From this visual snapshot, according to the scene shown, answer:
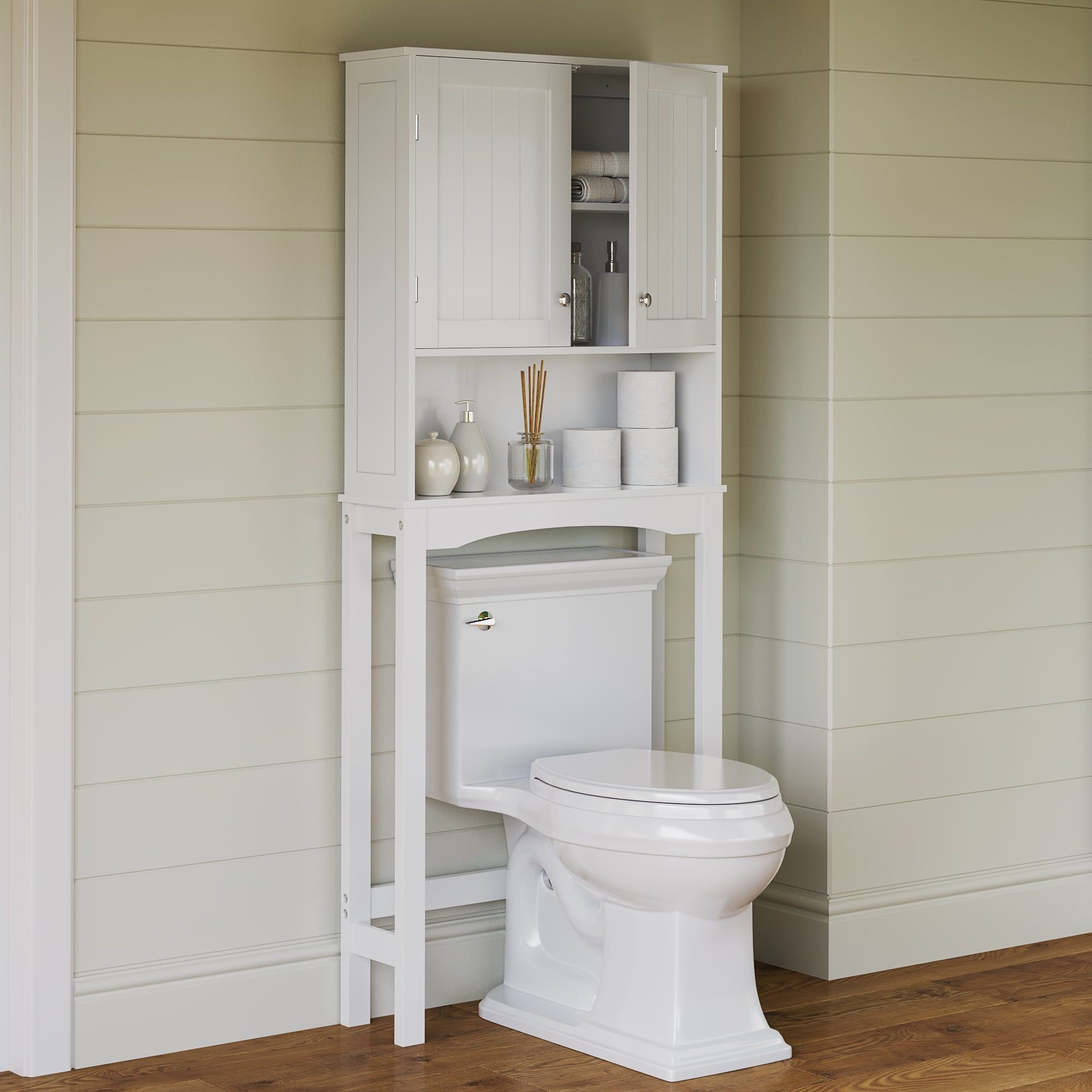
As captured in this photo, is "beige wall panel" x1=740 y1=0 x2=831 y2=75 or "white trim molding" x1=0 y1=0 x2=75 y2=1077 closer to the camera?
"white trim molding" x1=0 y1=0 x2=75 y2=1077

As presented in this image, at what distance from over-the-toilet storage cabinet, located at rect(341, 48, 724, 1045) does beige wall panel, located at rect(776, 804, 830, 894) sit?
1.09 feet

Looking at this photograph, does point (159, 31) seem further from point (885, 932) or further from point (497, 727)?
point (885, 932)

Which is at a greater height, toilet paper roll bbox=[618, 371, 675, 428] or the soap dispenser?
toilet paper roll bbox=[618, 371, 675, 428]

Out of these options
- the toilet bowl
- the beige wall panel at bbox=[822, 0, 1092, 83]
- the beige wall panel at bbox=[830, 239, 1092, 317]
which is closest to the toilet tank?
the toilet bowl

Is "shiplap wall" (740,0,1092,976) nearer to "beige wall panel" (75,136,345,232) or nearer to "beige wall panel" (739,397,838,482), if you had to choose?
"beige wall panel" (739,397,838,482)

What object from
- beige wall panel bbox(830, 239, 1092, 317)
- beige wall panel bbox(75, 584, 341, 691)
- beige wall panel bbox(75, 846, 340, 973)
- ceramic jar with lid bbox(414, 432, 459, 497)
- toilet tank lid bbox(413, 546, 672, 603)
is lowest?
beige wall panel bbox(75, 846, 340, 973)

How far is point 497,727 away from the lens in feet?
10.9

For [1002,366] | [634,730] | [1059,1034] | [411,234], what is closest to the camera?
[411,234]

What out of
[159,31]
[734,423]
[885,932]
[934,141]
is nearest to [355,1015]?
[885,932]

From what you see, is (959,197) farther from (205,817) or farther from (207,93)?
(205,817)

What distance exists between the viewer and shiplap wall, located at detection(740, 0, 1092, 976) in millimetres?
3525

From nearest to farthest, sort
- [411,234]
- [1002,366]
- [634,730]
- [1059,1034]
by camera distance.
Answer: [411,234] < [1059,1034] < [634,730] < [1002,366]

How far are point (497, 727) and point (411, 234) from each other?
3.24 feet

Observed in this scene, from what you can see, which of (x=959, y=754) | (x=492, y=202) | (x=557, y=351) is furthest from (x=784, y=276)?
(x=959, y=754)
